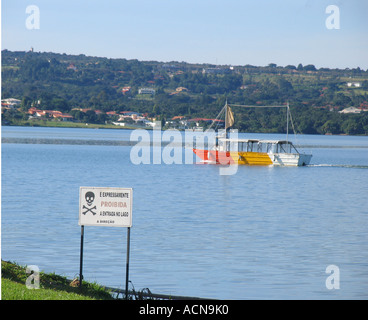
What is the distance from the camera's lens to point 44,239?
2431 cm

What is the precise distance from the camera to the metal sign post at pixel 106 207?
13.1m

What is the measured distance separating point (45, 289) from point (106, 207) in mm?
1970

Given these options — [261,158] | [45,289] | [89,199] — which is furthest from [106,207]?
[261,158]

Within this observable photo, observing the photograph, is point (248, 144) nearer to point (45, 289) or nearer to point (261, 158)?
point (261, 158)

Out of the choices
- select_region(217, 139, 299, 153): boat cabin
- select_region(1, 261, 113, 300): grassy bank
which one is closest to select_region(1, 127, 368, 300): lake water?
select_region(1, 261, 113, 300): grassy bank

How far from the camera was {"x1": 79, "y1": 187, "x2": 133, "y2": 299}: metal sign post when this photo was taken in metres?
13.1

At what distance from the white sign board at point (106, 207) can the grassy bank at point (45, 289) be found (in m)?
1.45

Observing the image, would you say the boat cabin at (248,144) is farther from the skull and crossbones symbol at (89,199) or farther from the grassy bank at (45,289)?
the skull and crossbones symbol at (89,199)

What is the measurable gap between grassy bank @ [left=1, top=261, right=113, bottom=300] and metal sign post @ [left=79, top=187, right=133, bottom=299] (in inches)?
57.0

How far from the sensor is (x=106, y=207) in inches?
519

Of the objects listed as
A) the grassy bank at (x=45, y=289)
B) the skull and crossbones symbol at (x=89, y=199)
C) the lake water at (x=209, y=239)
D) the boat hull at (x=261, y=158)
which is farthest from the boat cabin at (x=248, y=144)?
the skull and crossbones symbol at (x=89, y=199)

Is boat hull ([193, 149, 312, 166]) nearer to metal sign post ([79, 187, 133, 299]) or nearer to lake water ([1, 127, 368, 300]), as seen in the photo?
lake water ([1, 127, 368, 300])
